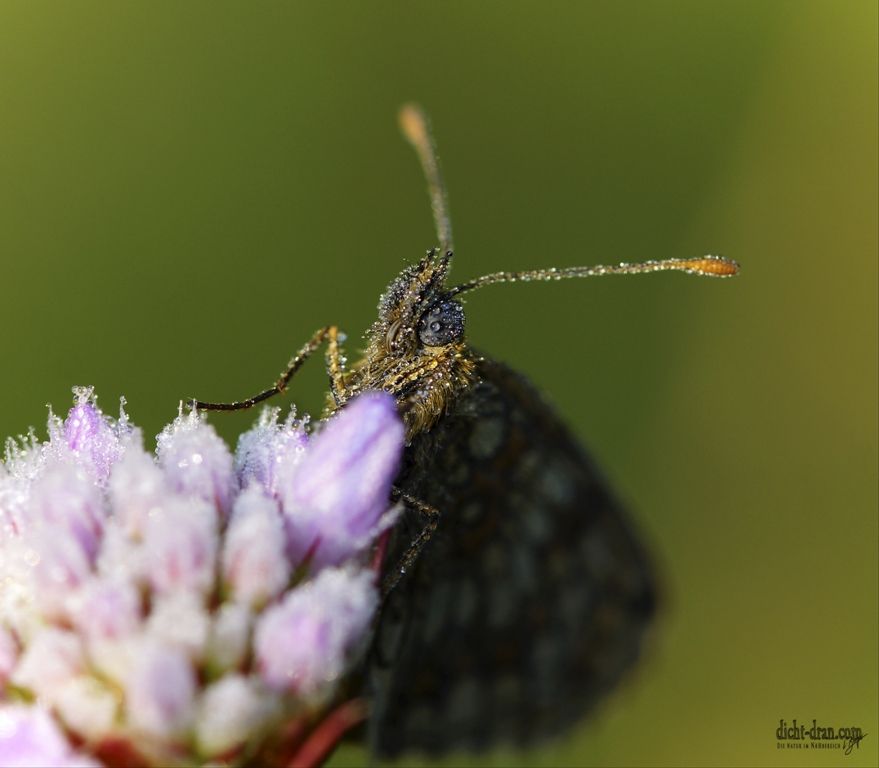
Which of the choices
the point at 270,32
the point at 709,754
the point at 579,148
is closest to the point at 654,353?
the point at 579,148

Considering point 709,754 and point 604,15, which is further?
point 604,15

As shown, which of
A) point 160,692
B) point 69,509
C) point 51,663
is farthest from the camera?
point 69,509

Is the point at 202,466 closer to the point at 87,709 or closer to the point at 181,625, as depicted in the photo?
the point at 181,625

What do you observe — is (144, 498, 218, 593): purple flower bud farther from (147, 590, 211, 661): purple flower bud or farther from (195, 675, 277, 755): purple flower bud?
(195, 675, 277, 755): purple flower bud

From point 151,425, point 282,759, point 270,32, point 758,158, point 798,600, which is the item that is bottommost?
point 282,759

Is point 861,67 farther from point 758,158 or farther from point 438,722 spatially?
point 438,722

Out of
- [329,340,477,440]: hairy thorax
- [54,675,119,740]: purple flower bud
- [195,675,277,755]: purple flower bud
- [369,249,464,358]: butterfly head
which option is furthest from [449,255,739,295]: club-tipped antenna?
[54,675,119,740]: purple flower bud

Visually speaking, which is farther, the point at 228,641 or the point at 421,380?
the point at 421,380

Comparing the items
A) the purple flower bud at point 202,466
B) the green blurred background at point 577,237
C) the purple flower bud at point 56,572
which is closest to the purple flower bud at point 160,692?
the purple flower bud at point 56,572

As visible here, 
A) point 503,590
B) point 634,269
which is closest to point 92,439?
point 503,590
